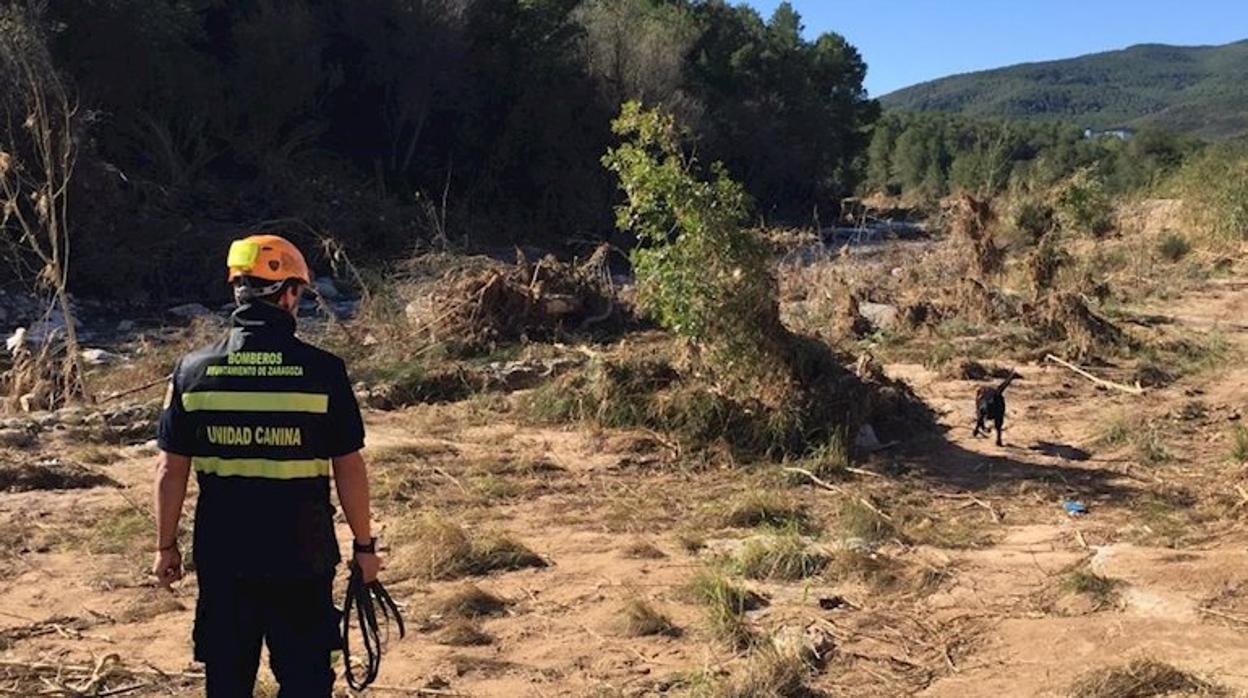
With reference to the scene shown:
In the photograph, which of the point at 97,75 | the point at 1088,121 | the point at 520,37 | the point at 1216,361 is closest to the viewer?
the point at 1216,361

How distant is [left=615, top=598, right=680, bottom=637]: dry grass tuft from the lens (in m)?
4.41

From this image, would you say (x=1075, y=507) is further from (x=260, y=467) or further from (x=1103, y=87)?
(x=1103, y=87)

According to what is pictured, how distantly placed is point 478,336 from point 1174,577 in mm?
6798

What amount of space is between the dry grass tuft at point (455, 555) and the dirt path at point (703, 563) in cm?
11

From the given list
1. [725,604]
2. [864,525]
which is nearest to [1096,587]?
A: [864,525]

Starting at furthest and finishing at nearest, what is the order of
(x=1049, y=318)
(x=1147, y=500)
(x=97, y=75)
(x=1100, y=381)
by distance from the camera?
(x=97, y=75)
(x=1049, y=318)
(x=1100, y=381)
(x=1147, y=500)

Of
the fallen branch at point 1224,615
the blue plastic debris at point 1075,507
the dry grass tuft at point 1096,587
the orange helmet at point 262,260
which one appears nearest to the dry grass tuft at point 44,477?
the orange helmet at point 262,260

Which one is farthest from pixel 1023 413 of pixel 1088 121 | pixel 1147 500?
pixel 1088 121

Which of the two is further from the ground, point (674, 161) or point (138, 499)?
point (674, 161)

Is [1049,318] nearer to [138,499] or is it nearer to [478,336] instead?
[478,336]

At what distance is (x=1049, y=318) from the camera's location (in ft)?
34.4

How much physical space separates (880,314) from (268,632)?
949cm

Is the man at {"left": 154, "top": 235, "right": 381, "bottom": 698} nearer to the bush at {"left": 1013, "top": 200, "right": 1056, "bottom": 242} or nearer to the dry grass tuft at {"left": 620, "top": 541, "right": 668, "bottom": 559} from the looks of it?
the dry grass tuft at {"left": 620, "top": 541, "right": 668, "bottom": 559}

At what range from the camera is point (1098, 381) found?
9031 millimetres
